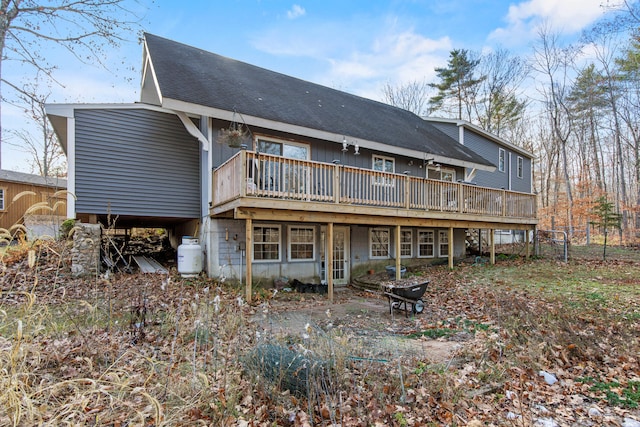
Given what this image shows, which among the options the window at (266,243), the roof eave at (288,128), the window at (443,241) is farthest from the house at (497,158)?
the window at (266,243)

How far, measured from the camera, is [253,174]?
25.6 ft

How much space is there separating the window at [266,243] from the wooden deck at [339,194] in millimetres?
1465

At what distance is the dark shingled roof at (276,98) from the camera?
9484 millimetres

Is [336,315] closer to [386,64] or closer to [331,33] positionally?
[331,33]

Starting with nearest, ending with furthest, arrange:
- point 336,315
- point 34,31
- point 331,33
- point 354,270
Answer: point 336,315 < point 354,270 < point 34,31 < point 331,33

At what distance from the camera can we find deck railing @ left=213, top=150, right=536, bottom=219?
8.09m

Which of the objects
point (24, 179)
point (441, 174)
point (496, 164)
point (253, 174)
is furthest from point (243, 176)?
point (24, 179)

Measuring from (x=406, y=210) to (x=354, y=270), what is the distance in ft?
9.85

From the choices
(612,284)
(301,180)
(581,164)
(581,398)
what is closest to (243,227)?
(301,180)

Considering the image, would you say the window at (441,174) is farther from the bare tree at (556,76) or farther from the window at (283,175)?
the bare tree at (556,76)

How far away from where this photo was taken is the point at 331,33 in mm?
15273

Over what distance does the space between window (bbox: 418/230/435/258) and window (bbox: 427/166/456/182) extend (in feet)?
8.03

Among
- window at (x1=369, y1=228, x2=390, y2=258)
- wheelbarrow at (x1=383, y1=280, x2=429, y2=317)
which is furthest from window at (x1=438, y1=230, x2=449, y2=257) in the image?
wheelbarrow at (x1=383, y1=280, x2=429, y2=317)

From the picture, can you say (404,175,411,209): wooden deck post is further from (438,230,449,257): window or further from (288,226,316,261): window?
(438,230,449,257): window
